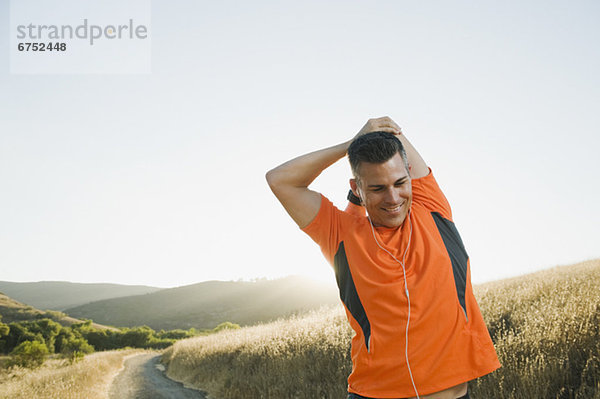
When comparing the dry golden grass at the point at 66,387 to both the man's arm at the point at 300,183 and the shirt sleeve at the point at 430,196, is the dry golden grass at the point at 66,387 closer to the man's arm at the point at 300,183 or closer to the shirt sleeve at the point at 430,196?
the man's arm at the point at 300,183

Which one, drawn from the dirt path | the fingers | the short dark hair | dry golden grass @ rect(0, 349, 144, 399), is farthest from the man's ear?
dry golden grass @ rect(0, 349, 144, 399)

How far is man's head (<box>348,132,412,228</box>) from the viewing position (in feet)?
6.35

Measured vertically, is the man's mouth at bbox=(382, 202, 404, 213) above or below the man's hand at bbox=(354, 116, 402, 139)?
below

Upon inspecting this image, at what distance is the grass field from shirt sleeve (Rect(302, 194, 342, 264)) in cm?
295

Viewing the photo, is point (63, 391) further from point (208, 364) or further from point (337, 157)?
point (337, 157)

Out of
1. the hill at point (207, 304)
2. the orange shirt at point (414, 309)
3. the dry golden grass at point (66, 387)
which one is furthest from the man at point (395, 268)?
the hill at point (207, 304)

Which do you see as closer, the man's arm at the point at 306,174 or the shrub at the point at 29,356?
the man's arm at the point at 306,174

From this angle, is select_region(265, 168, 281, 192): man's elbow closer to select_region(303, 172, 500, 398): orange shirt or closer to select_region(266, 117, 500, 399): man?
select_region(266, 117, 500, 399): man

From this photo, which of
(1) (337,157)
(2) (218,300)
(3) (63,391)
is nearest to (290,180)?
(1) (337,157)

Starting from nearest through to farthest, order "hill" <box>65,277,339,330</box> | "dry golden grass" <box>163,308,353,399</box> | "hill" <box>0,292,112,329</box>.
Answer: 1. "dry golden grass" <box>163,308,353,399</box>
2. "hill" <box>0,292,112,329</box>
3. "hill" <box>65,277,339,330</box>

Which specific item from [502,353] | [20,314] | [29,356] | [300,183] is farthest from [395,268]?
[20,314]

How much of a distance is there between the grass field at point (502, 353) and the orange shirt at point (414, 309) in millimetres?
2531

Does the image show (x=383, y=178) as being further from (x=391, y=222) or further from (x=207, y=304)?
(x=207, y=304)

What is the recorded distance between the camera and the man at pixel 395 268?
1.70 m
